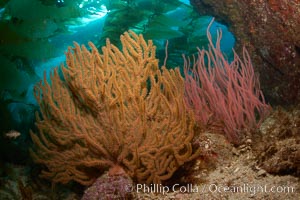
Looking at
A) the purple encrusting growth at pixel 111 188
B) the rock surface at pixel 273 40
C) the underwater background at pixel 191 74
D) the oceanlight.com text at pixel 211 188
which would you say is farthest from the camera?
the rock surface at pixel 273 40

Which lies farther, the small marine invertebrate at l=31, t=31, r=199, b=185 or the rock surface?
the rock surface

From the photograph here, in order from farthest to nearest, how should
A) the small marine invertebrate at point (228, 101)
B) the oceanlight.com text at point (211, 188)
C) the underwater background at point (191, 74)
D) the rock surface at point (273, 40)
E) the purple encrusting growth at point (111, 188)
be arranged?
the rock surface at point (273, 40), the small marine invertebrate at point (228, 101), the underwater background at point (191, 74), the purple encrusting growth at point (111, 188), the oceanlight.com text at point (211, 188)

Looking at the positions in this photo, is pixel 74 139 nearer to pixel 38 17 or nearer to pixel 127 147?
pixel 127 147

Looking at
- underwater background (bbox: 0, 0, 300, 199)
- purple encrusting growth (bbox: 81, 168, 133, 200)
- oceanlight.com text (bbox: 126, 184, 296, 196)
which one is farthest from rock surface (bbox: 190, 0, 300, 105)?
purple encrusting growth (bbox: 81, 168, 133, 200)

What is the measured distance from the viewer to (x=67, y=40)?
13.0 m

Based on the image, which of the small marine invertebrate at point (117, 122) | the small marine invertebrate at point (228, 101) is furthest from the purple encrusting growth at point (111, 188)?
the small marine invertebrate at point (228, 101)

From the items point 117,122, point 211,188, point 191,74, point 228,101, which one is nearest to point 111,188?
point 117,122

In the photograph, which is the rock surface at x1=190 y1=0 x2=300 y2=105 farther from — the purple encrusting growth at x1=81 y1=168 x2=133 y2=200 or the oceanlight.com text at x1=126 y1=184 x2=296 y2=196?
the purple encrusting growth at x1=81 y1=168 x2=133 y2=200

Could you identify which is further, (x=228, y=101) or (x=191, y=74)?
(x=191, y=74)

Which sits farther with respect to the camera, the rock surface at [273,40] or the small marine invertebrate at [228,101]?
the rock surface at [273,40]

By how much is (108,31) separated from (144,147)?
4.89 meters

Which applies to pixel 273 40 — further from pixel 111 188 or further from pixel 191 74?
pixel 111 188

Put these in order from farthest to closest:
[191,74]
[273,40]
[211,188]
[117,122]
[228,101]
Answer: [191,74]
[273,40]
[228,101]
[117,122]
[211,188]

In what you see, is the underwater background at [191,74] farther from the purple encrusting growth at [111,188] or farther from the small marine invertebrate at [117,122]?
the small marine invertebrate at [117,122]
